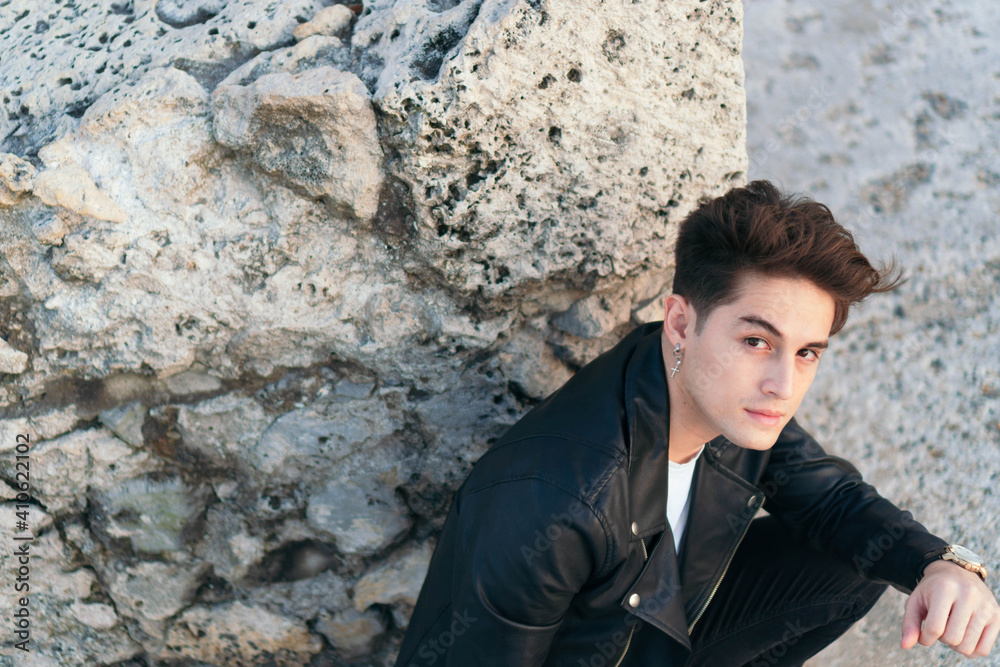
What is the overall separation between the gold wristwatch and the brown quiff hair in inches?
25.2

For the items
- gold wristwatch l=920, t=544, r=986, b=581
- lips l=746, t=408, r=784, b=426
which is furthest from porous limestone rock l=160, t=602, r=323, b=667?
gold wristwatch l=920, t=544, r=986, b=581

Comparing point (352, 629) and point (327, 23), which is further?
point (352, 629)

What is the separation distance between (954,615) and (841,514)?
0.41 metres

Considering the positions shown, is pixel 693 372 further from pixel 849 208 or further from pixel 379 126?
pixel 849 208

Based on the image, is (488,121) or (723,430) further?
(488,121)

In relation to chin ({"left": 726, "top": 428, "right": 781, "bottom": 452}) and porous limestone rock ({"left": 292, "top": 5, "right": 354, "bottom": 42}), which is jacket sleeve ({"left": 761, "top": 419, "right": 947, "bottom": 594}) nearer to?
chin ({"left": 726, "top": 428, "right": 781, "bottom": 452})

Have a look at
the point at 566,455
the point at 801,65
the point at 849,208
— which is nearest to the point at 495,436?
the point at 566,455

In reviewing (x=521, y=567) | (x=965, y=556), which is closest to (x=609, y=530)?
(x=521, y=567)

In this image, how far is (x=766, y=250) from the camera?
5.22 ft

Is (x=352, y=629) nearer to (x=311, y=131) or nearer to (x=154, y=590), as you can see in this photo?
(x=154, y=590)

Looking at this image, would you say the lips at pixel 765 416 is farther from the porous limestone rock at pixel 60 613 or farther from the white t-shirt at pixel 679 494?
the porous limestone rock at pixel 60 613

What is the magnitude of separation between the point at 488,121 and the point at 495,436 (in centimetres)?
95

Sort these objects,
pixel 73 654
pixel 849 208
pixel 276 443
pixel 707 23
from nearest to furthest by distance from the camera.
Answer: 1. pixel 707 23
2. pixel 276 443
3. pixel 73 654
4. pixel 849 208

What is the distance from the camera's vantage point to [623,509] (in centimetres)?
161
